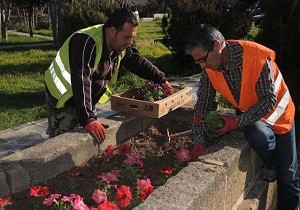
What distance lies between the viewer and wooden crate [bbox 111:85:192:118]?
13.9 feet

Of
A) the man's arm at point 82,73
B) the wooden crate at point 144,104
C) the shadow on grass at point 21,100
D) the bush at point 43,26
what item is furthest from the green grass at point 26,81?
the bush at point 43,26

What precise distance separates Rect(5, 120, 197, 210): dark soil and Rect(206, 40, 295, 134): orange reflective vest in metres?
0.84

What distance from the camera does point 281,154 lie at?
3.72 metres

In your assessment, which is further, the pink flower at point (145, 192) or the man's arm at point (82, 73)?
the man's arm at point (82, 73)

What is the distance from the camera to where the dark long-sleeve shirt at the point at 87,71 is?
12.1ft

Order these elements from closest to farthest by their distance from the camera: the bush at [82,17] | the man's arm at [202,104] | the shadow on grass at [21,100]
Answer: the man's arm at [202,104], the shadow on grass at [21,100], the bush at [82,17]

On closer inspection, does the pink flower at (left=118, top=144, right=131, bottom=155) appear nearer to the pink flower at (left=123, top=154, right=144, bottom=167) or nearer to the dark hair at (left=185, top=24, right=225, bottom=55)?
the pink flower at (left=123, top=154, right=144, bottom=167)

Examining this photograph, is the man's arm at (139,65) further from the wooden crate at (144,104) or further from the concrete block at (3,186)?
the concrete block at (3,186)

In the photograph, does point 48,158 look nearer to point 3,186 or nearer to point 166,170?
point 3,186

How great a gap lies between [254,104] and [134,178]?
48.8 inches

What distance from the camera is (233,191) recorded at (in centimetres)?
346

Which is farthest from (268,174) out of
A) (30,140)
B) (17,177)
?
(30,140)

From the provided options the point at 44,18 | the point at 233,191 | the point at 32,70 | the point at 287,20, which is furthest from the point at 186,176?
the point at 44,18

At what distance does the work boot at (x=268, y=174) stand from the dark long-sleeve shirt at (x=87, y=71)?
1.66 metres
